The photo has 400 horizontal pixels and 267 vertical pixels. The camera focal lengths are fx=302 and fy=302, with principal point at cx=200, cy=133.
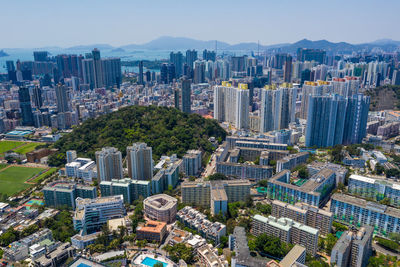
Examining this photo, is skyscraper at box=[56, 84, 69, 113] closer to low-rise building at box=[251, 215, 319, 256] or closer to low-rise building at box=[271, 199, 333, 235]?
low-rise building at box=[251, 215, 319, 256]

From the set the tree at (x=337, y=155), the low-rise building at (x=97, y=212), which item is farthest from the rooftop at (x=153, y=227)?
the tree at (x=337, y=155)

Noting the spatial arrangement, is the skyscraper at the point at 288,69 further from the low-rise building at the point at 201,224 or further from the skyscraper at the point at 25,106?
the low-rise building at the point at 201,224

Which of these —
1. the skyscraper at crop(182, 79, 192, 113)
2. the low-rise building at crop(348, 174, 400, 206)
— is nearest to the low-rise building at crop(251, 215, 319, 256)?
the low-rise building at crop(348, 174, 400, 206)

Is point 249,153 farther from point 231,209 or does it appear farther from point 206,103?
point 206,103

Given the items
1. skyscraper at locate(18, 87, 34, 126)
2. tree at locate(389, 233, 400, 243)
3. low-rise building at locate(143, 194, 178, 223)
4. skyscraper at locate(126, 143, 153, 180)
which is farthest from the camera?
skyscraper at locate(18, 87, 34, 126)

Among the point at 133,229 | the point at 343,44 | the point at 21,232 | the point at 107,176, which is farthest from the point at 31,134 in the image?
the point at 343,44

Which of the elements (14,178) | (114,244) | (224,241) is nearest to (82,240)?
(114,244)
